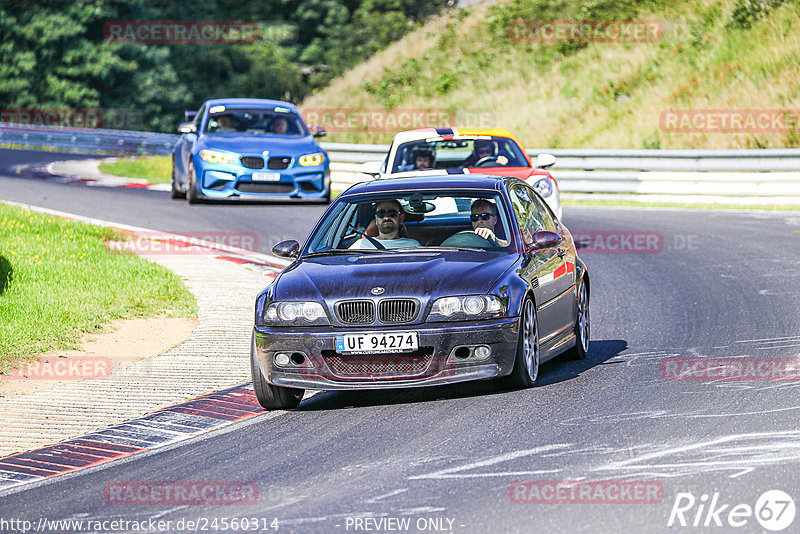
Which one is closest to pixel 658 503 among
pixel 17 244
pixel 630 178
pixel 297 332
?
pixel 297 332

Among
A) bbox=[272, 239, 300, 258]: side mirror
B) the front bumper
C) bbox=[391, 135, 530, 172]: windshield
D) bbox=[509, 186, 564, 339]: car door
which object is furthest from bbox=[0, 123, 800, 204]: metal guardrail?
the front bumper

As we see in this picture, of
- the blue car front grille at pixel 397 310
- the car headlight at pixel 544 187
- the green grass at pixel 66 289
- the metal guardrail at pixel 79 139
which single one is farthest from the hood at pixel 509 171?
the metal guardrail at pixel 79 139

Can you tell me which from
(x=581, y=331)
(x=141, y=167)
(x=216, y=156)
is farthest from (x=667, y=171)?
(x=141, y=167)

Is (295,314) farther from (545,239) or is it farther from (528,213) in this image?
(528,213)

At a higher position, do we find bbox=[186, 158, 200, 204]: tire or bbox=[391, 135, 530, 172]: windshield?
bbox=[391, 135, 530, 172]: windshield

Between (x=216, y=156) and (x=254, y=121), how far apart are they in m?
1.70

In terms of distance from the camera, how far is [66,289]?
13.7 metres

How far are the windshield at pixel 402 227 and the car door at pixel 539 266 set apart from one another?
0.19 meters

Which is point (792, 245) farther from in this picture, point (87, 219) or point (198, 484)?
point (198, 484)

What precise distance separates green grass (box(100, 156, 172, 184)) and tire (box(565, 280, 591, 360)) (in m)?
21.1

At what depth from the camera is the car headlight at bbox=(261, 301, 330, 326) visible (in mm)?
8695

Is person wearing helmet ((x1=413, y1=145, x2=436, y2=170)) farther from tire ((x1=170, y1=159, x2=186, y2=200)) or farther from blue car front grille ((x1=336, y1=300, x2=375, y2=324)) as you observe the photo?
blue car front grille ((x1=336, y1=300, x2=375, y2=324))

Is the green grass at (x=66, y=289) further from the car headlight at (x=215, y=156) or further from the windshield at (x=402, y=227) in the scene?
the car headlight at (x=215, y=156)

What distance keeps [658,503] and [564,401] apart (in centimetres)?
257
